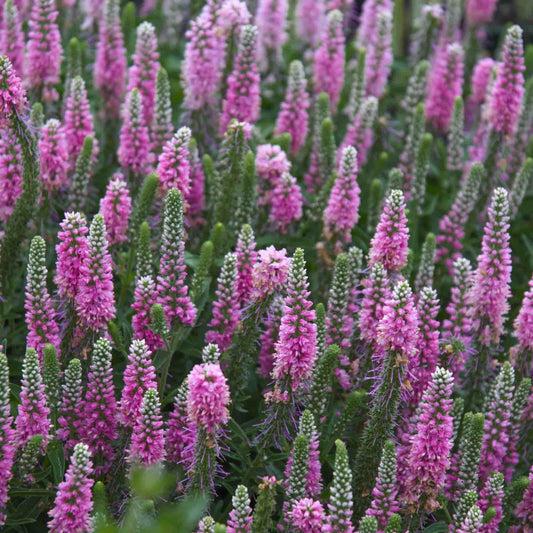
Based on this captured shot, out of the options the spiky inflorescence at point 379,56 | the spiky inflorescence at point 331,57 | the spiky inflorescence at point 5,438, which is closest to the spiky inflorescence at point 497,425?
the spiky inflorescence at point 5,438

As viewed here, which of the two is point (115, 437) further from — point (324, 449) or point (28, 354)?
point (324, 449)

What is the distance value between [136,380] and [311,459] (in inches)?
41.2

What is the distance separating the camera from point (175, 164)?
18.9 ft

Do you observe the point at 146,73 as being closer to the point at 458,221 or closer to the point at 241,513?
the point at 458,221

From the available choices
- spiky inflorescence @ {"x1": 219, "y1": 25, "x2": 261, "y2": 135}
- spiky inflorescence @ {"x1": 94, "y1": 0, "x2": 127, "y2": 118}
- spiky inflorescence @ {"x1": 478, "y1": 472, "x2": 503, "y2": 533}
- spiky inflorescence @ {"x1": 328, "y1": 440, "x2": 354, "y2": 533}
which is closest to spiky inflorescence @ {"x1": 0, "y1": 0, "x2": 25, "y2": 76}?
spiky inflorescence @ {"x1": 94, "y1": 0, "x2": 127, "y2": 118}

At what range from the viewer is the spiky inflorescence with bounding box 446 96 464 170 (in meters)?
7.68

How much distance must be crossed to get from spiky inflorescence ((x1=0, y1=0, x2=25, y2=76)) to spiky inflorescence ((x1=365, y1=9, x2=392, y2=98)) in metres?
3.13

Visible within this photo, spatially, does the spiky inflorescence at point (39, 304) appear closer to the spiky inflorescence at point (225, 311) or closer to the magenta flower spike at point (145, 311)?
the magenta flower spike at point (145, 311)

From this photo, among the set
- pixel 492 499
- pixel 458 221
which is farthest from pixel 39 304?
pixel 458 221

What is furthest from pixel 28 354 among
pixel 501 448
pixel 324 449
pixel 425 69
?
pixel 425 69

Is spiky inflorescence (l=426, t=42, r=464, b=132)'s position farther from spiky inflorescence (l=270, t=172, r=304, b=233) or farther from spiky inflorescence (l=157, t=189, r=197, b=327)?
spiky inflorescence (l=157, t=189, r=197, b=327)

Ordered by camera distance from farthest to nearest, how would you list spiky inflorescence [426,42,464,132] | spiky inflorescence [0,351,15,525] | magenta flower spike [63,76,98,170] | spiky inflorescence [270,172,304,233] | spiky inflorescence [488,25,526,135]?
spiky inflorescence [426,42,464,132], spiky inflorescence [488,25,526,135], magenta flower spike [63,76,98,170], spiky inflorescence [270,172,304,233], spiky inflorescence [0,351,15,525]

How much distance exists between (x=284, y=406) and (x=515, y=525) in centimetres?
157

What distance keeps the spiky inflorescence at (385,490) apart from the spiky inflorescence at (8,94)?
3.04 metres
